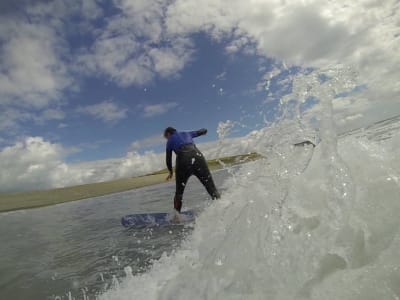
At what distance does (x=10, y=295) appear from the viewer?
446 cm

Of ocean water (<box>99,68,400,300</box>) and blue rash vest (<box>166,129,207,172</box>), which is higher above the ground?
blue rash vest (<box>166,129,207,172</box>)

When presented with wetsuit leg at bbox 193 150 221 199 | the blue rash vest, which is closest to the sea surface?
wetsuit leg at bbox 193 150 221 199

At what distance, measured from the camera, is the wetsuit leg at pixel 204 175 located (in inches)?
285

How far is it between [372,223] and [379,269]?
523 millimetres

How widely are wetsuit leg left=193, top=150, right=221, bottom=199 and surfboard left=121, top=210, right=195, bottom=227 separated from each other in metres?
0.86

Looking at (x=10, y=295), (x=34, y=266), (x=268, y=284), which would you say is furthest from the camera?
(x=34, y=266)

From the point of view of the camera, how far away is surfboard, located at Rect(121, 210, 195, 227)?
24.8 ft

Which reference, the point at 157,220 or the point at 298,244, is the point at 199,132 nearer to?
the point at 157,220

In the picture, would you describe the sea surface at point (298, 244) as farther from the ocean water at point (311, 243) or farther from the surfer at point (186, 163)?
the surfer at point (186, 163)

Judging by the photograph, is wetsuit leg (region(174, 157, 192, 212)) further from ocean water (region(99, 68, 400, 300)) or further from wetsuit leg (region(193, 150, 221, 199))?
ocean water (region(99, 68, 400, 300))

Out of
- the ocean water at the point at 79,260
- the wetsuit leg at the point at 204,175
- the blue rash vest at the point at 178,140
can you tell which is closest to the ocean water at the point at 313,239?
the ocean water at the point at 79,260

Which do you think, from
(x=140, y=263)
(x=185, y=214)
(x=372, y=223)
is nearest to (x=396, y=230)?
(x=372, y=223)

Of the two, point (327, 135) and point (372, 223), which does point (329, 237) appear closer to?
point (372, 223)

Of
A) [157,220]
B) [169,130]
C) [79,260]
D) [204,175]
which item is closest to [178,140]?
[169,130]
